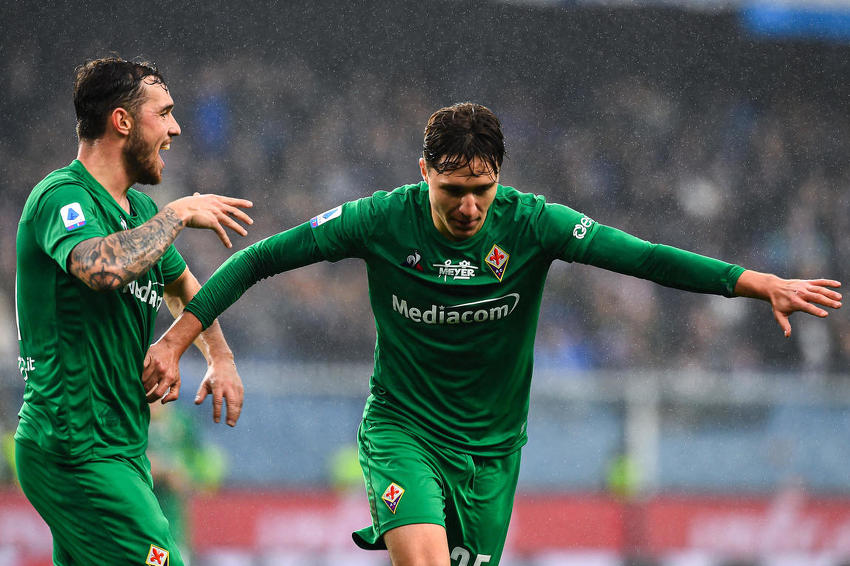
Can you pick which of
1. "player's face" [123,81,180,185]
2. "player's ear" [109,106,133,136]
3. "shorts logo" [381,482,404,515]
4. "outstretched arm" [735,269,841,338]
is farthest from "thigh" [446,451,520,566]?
"player's ear" [109,106,133,136]

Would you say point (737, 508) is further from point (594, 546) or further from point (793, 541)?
point (594, 546)

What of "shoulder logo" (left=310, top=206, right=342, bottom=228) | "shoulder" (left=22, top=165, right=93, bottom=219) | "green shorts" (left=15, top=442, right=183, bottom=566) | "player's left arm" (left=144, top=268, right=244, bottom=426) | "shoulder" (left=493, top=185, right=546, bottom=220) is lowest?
"green shorts" (left=15, top=442, right=183, bottom=566)

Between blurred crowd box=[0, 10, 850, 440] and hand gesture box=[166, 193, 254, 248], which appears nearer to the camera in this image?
hand gesture box=[166, 193, 254, 248]

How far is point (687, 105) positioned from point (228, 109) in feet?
16.8

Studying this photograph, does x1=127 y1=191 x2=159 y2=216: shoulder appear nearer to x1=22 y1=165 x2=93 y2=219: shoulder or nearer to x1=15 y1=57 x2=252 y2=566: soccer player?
x1=15 y1=57 x2=252 y2=566: soccer player

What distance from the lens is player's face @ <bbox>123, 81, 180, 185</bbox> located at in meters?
3.47

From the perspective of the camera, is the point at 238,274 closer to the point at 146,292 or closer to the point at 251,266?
the point at 251,266

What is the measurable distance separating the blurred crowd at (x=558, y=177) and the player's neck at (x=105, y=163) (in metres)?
6.12

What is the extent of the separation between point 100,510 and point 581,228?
1772 millimetres

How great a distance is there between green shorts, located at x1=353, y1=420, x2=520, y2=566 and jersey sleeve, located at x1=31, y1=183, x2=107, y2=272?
118 centimetres

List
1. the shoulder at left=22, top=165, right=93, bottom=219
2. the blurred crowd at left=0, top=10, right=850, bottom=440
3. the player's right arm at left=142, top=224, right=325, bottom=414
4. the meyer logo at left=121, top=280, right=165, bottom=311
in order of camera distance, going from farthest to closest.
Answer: the blurred crowd at left=0, top=10, right=850, bottom=440
the player's right arm at left=142, top=224, right=325, bottom=414
the meyer logo at left=121, top=280, right=165, bottom=311
the shoulder at left=22, top=165, right=93, bottom=219

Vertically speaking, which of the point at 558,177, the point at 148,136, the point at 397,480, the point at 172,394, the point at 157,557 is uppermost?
the point at 558,177

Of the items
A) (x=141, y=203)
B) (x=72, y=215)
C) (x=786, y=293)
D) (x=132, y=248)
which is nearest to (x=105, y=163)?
(x=141, y=203)

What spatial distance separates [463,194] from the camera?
3.50 metres
